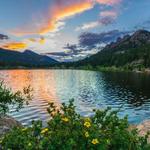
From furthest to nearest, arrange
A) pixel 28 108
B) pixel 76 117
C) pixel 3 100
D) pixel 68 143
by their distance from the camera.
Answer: pixel 28 108 < pixel 3 100 < pixel 76 117 < pixel 68 143

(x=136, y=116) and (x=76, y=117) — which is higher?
(x=76, y=117)

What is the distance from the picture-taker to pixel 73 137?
11.1 meters

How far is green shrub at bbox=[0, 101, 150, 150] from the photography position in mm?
10898

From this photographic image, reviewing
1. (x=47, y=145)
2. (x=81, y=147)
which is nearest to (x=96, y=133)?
(x=81, y=147)

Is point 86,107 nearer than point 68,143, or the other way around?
point 68,143

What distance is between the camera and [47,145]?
10992 mm

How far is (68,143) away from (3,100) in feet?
64.0

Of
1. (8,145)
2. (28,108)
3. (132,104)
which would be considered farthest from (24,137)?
(132,104)

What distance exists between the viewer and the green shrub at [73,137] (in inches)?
429

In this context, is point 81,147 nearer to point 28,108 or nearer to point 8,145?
point 8,145

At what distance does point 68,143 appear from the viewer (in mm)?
10602

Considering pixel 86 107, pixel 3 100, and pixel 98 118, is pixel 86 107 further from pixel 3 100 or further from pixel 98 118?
pixel 98 118

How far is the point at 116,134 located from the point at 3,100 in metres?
19.3

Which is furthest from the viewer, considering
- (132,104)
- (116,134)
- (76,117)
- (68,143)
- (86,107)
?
(132,104)
